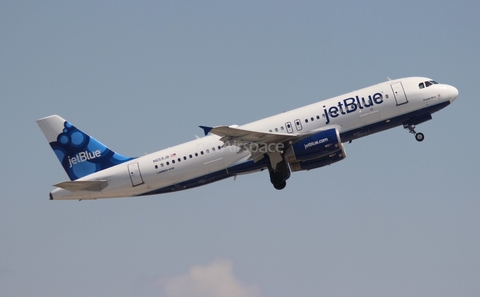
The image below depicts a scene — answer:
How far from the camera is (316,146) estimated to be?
164 feet

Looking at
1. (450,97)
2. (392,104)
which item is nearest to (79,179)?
(392,104)

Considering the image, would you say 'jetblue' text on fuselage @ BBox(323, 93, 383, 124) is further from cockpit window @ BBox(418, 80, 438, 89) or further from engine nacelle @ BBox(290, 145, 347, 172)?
cockpit window @ BBox(418, 80, 438, 89)

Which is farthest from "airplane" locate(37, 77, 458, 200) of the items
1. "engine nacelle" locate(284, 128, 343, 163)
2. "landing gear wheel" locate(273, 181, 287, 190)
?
"landing gear wheel" locate(273, 181, 287, 190)

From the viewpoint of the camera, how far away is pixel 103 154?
55594 millimetres

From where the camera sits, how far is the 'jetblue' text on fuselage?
167 ft

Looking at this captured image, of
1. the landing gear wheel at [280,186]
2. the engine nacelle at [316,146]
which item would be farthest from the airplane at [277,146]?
the landing gear wheel at [280,186]

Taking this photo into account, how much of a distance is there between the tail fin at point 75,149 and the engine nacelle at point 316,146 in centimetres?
1256

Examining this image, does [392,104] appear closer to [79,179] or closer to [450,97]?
[450,97]

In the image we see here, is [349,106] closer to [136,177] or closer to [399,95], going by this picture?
[399,95]

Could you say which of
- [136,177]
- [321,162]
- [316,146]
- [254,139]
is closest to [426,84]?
[321,162]

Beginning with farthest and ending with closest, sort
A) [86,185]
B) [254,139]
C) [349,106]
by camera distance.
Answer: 1. [86,185]
2. [349,106]
3. [254,139]

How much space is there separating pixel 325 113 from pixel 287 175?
5.43 m

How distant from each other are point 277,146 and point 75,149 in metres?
15.5

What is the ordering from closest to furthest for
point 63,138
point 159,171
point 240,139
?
point 240,139 < point 159,171 < point 63,138
